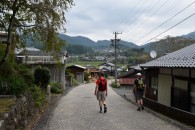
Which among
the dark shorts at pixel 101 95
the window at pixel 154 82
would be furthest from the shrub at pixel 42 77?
the dark shorts at pixel 101 95

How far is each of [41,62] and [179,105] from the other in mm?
21365

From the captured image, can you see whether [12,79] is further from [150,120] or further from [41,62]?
[41,62]

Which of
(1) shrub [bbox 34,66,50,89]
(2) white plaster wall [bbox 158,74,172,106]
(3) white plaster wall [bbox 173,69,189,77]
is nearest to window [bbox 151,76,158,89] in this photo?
(2) white plaster wall [bbox 158,74,172,106]

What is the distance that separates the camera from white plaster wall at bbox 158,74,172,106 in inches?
707

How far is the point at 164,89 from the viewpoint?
18.9 meters

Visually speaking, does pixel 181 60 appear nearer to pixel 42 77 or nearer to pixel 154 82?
pixel 154 82

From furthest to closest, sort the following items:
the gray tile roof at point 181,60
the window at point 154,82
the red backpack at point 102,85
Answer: the window at point 154,82
the red backpack at point 102,85
the gray tile roof at point 181,60

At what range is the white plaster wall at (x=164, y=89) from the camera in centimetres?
1795

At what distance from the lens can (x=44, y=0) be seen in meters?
10.2

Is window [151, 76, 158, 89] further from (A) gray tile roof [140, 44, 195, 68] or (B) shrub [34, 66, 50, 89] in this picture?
(B) shrub [34, 66, 50, 89]

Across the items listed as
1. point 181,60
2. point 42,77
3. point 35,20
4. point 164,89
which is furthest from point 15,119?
point 42,77

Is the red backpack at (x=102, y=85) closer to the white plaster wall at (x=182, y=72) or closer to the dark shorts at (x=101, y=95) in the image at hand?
the dark shorts at (x=101, y=95)

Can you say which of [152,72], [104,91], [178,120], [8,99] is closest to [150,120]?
[178,120]

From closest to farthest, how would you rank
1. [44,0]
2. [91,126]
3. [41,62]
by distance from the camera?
1. [44,0]
2. [91,126]
3. [41,62]
